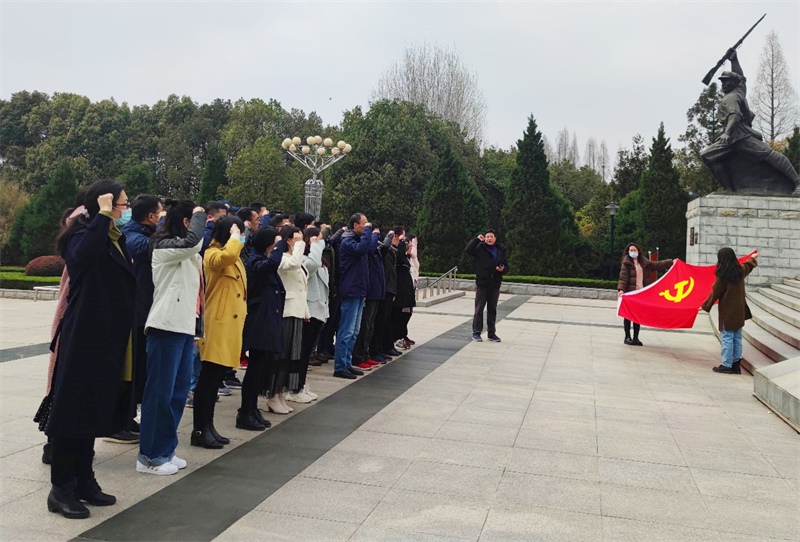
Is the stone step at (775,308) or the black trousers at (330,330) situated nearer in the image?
the black trousers at (330,330)

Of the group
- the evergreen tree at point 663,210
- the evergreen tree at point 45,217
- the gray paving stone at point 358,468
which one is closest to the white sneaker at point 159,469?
the gray paving stone at point 358,468

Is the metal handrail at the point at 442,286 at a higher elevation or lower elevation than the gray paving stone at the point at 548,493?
higher

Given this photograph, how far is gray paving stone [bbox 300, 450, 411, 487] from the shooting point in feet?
14.3

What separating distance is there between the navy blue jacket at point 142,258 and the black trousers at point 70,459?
114 cm

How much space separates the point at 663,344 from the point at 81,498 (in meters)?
10.4

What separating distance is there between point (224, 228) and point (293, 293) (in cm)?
125

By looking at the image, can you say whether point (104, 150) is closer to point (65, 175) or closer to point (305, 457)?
point (65, 175)

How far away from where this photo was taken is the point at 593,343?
11781 millimetres

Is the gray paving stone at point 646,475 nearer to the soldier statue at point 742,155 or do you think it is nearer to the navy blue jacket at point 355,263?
the navy blue jacket at point 355,263

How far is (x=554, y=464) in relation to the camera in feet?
15.8

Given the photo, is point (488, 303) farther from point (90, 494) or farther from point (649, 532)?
point (90, 494)

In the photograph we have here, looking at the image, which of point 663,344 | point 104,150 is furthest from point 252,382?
point 104,150

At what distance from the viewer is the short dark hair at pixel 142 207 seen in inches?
173

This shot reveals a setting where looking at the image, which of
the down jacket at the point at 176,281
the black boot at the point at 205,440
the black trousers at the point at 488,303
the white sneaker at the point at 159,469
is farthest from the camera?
the black trousers at the point at 488,303
